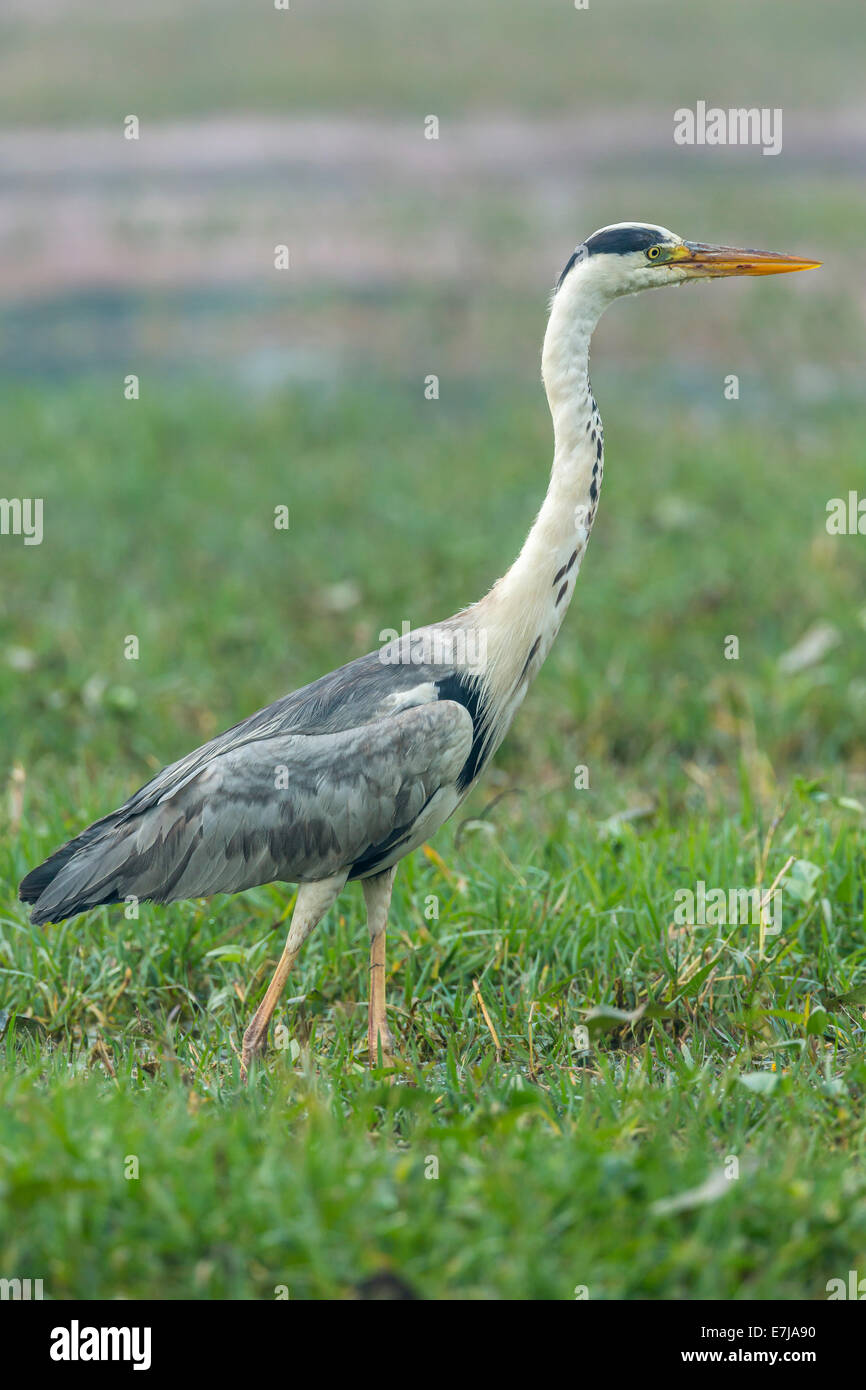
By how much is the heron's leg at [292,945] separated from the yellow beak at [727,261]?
2.33m

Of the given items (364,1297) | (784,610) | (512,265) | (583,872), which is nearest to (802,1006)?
(583,872)

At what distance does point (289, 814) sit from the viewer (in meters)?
4.68

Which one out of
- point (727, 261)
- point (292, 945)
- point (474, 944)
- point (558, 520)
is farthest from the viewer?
point (474, 944)

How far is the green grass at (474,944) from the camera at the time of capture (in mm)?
3449

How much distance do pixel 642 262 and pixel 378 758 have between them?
184 centimetres

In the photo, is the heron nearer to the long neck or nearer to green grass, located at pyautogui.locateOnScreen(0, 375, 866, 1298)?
the long neck

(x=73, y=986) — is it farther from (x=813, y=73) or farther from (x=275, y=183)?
(x=813, y=73)

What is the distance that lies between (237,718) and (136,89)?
661 inches

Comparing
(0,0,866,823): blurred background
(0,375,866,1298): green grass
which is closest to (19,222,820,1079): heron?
(0,375,866,1298): green grass

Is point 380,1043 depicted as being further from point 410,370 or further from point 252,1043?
point 410,370

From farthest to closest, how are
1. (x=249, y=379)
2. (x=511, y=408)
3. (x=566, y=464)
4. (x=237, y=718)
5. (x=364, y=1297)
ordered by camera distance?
(x=249, y=379)
(x=511, y=408)
(x=237, y=718)
(x=566, y=464)
(x=364, y=1297)

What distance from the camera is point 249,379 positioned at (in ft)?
51.3

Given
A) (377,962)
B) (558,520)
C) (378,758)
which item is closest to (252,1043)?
(377,962)

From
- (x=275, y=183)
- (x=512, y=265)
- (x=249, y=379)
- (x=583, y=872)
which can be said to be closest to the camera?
(x=583, y=872)
